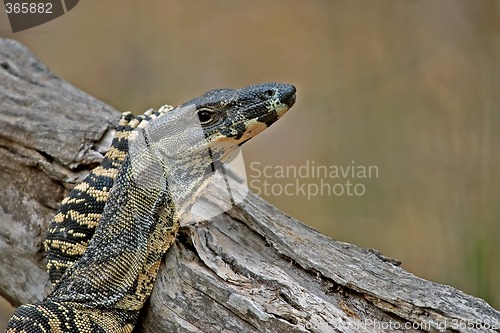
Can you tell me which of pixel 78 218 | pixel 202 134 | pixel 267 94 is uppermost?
pixel 267 94

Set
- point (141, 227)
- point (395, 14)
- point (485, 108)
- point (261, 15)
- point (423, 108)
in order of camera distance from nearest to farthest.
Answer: point (141, 227) → point (485, 108) → point (423, 108) → point (395, 14) → point (261, 15)

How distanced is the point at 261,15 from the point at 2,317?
515 cm

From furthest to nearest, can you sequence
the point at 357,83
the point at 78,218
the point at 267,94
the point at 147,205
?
the point at 357,83 < the point at 78,218 < the point at 147,205 < the point at 267,94

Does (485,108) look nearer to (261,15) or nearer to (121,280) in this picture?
(261,15)

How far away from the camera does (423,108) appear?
740 cm

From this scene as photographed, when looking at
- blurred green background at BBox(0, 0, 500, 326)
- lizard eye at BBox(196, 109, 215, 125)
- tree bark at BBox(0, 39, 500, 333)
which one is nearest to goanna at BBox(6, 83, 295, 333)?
lizard eye at BBox(196, 109, 215, 125)

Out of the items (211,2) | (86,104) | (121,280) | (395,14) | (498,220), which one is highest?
(395,14)

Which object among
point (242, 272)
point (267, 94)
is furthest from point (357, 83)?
point (242, 272)

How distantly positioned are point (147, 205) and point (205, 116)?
2.08 ft

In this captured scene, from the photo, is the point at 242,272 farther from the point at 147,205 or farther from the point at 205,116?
the point at 205,116

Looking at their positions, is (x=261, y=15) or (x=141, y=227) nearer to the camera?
(x=141, y=227)

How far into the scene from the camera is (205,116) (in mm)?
3686

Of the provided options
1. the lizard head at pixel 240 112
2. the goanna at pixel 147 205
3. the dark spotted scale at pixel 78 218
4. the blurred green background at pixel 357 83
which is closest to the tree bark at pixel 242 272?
the goanna at pixel 147 205

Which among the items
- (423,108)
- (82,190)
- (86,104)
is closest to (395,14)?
(423,108)
